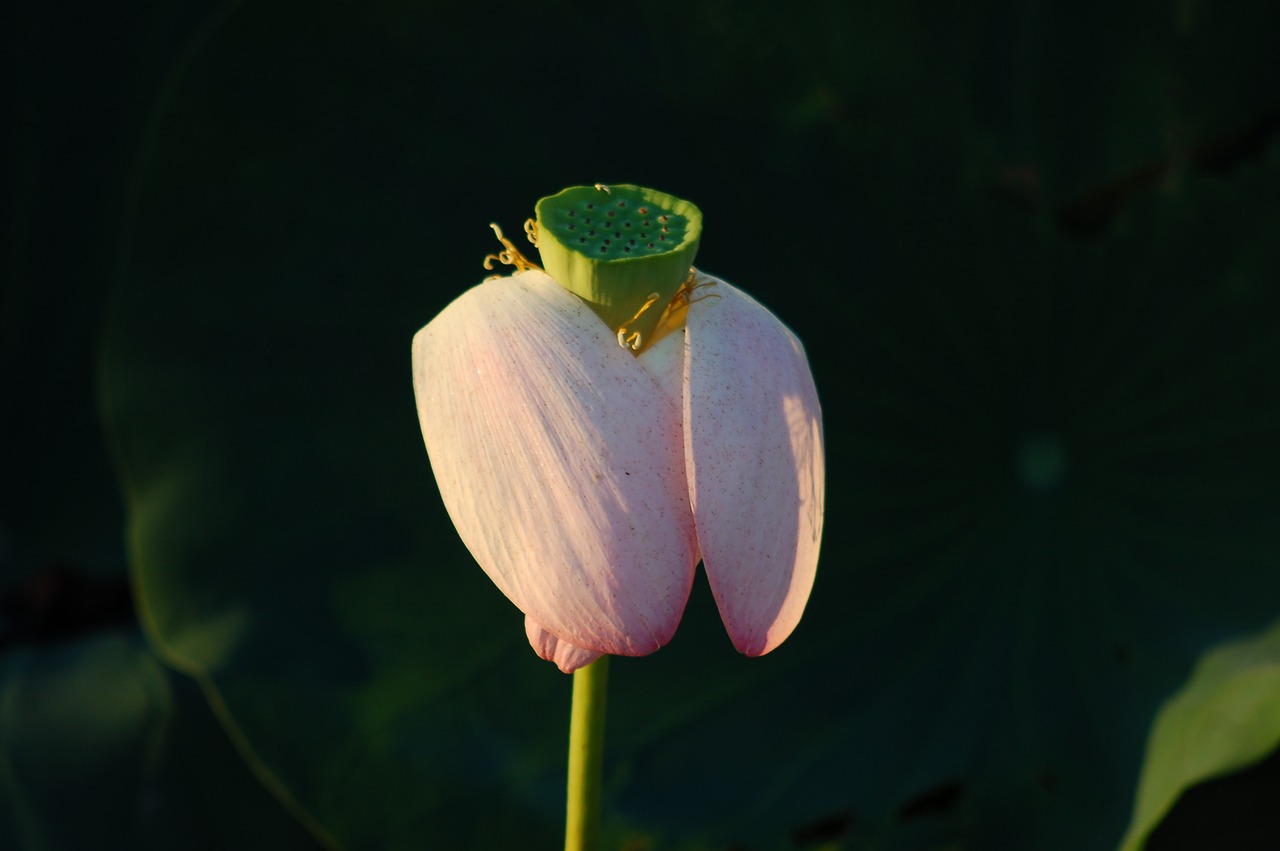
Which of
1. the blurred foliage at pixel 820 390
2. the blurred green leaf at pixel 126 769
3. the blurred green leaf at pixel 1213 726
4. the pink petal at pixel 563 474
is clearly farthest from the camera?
the blurred green leaf at pixel 126 769

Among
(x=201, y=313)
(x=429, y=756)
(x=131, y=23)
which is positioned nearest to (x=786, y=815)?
(x=429, y=756)

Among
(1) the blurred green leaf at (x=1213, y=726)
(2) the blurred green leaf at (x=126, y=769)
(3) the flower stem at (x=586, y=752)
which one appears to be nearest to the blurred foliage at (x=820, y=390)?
(1) the blurred green leaf at (x=1213, y=726)

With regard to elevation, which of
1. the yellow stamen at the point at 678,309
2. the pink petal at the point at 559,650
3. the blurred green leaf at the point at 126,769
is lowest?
the blurred green leaf at the point at 126,769

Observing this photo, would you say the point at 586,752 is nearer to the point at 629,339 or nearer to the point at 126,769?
the point at 629,339

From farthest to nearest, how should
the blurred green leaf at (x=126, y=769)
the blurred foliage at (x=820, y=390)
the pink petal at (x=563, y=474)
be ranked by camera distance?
1. the blurred green leaf at (x=126, y=769)
2. the blurred foliage at (x=820, y=390)
3. the pink petal at (x=563, y=474)

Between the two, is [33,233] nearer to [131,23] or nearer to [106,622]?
[131,23]

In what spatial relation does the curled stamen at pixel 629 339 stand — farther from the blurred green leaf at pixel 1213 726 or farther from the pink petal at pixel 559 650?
the blurred green leaf at pixel 1213 726

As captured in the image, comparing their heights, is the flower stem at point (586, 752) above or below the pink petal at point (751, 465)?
below

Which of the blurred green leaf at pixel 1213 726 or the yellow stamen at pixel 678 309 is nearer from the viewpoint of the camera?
the yellow stamen at pixel 678 309
